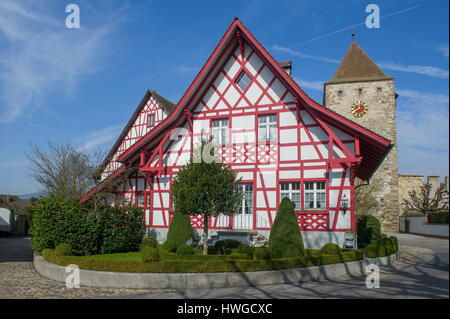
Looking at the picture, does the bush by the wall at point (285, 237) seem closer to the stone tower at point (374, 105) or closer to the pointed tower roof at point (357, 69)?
the stone tower at point (374, 105)

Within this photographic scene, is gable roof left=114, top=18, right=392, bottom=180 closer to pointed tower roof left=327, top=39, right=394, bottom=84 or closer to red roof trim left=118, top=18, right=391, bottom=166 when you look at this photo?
red roof trim left=118, top=18, right=391, bottom=166

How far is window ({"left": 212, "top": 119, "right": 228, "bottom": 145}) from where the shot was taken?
1744 cm

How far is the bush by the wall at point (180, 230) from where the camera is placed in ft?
48.4

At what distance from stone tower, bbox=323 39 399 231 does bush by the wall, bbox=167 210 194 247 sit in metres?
27.5

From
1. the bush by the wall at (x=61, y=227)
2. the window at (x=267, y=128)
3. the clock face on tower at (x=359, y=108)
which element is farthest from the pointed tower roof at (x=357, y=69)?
the bush by the wall at (x=61, y=227)

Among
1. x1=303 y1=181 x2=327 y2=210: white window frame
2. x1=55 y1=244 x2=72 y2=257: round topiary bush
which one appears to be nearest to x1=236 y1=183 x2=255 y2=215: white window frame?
x1=303 y1=181 x2=327 y2=210: white window frame

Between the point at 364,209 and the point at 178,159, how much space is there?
19753 mm

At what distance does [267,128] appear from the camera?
655 inches

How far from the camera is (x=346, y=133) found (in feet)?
50.0

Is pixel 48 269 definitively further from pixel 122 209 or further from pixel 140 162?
pixel 140 162

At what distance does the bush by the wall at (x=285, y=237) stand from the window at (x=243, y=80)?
7.30m

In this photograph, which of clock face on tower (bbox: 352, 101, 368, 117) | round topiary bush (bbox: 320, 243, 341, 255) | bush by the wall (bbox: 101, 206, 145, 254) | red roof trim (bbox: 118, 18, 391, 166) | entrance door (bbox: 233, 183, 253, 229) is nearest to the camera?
round topiary bush (bbox: 320, 243, 341, 255)

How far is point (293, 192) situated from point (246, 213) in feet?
7.97
